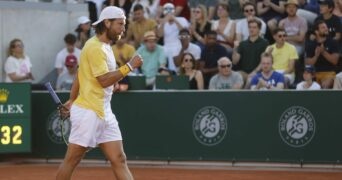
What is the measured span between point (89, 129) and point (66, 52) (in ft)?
28.0

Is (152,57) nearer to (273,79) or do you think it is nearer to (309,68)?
(273,79)

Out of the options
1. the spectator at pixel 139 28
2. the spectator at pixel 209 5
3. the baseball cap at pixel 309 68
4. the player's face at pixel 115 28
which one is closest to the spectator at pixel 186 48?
the spectator at pixel 139 28

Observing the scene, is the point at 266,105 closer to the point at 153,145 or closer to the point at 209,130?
the point at 209,130

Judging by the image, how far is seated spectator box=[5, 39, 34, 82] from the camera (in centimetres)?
1623

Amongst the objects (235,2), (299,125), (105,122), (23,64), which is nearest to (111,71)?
(105,122)

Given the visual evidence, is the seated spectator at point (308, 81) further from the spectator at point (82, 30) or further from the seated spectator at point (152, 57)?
the spectator at point (82, 30)

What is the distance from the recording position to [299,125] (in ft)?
45.4

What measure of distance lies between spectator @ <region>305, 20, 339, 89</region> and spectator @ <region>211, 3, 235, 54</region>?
1923 millimetres

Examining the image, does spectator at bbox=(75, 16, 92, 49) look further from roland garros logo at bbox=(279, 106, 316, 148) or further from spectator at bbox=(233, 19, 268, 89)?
roland garros logo at bbox=(279, 106, 316, 148)

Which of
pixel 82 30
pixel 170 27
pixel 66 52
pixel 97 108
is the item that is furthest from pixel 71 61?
pixel 97 108

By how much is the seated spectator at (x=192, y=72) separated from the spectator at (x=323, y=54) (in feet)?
6.08

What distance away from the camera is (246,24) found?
16438mm

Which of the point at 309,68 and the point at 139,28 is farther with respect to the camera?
the point at 139,28

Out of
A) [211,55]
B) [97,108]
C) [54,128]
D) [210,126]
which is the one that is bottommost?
[54,128]
